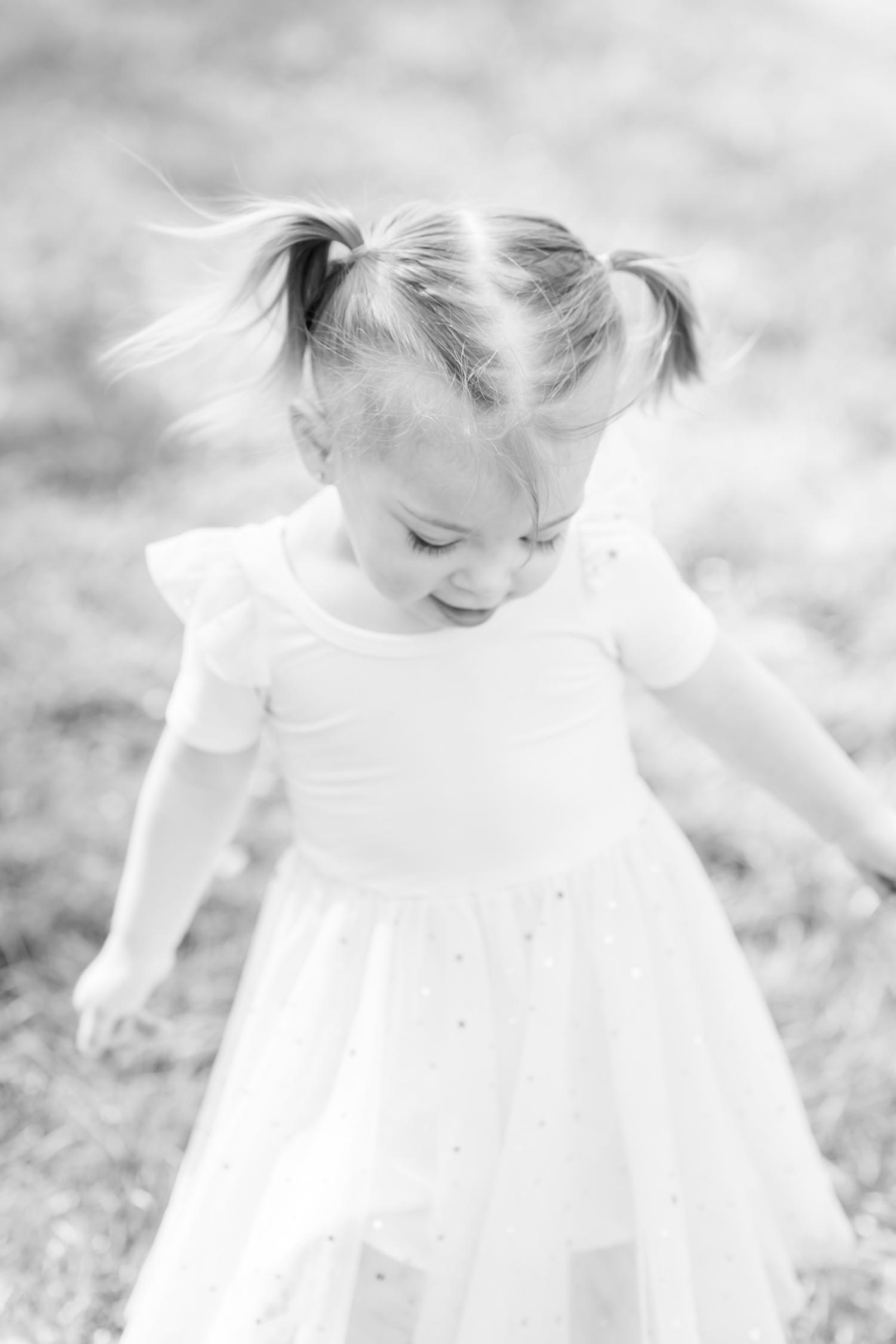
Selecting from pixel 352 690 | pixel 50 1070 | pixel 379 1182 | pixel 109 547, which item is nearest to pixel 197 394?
pixel 109 547

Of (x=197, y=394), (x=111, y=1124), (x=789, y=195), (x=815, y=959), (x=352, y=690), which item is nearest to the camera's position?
(x=352, y=690)

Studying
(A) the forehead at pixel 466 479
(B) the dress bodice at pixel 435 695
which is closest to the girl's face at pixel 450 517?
(A) the forehead at pixel 466 479

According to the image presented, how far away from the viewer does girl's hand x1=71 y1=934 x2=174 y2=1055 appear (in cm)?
152

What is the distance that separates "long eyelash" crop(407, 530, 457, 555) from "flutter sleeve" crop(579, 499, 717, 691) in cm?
24

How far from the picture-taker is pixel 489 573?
3.78 feet

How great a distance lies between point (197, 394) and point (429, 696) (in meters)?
1.82

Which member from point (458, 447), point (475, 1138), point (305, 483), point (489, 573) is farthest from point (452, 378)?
point (305, 483)

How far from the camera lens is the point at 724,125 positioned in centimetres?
400

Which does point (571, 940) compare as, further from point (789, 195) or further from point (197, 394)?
point (789, 195)

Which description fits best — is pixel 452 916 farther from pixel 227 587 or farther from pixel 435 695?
pixel 227 587

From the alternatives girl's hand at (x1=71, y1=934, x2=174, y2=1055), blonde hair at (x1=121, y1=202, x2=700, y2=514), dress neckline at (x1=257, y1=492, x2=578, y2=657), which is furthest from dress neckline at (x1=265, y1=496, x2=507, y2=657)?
girl's hand at (x1=71, y1=934, x2=174, y2=1055)

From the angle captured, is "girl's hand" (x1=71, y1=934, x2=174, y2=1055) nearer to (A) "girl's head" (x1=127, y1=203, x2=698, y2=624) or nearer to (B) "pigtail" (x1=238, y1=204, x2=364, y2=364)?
(A) "girl's head" (x1=127, y1=203, x2=698, y2=624)

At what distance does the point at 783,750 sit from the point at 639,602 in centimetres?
23

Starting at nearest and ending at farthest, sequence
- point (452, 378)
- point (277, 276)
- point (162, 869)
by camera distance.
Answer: point (452, 378)
point (277, 276)
point (162, 869)
